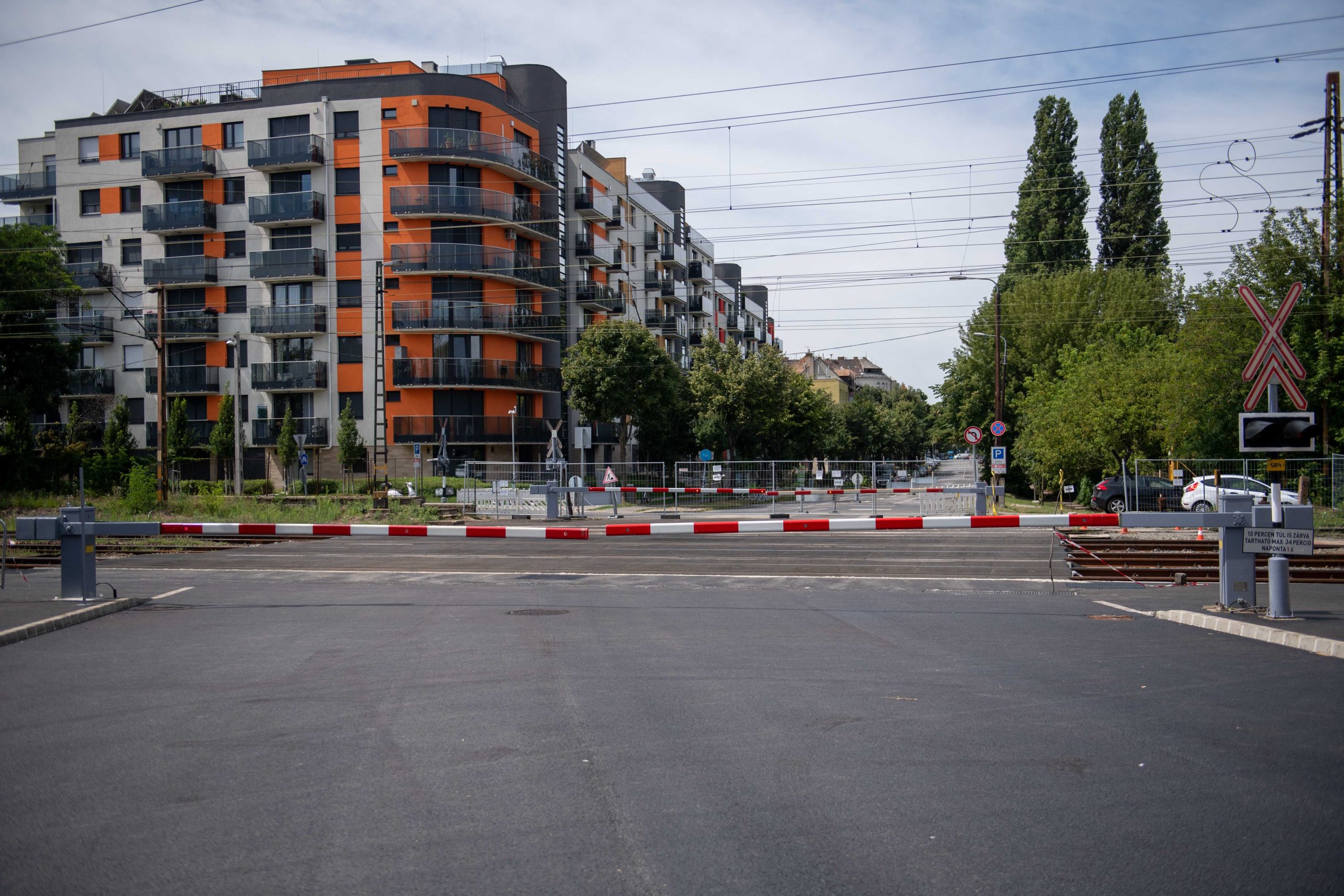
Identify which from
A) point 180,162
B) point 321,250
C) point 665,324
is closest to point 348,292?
point 321,250

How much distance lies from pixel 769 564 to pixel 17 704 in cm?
1382

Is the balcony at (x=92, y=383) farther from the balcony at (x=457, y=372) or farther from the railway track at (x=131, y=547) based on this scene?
the railway track at (x=131, y=547)

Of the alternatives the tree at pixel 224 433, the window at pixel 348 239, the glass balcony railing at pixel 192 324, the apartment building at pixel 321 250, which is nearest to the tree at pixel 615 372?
the apartment building at pixel 321 250

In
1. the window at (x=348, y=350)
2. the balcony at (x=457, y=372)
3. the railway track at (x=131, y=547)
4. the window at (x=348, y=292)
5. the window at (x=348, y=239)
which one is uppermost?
the window at (x=348, y=239)

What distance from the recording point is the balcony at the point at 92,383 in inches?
2285

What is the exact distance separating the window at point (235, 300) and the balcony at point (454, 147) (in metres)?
12.7

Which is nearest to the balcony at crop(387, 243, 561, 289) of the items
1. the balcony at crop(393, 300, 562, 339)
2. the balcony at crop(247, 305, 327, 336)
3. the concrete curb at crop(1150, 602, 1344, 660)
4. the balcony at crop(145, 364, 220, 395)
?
the balcony at crop(393, 300, 562, 339)

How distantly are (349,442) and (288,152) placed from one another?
1673 centimetres

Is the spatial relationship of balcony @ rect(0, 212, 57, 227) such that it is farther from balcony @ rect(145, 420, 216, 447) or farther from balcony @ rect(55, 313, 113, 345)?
balcony @ rect(145, 420, 216, 447)

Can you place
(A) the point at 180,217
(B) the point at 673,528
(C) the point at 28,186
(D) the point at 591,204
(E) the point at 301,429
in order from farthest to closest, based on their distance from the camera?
(D) the point at 591,204
(C) the point at 28,186
(A) the point at 180,217
(E) the point at 301,429
(B) the point at 673,528

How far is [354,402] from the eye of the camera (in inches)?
2170

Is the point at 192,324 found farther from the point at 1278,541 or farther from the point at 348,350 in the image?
the point at 1278,541

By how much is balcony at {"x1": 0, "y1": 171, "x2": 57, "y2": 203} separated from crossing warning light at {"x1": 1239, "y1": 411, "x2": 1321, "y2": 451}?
67.1 m

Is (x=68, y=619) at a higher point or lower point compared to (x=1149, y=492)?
lower
